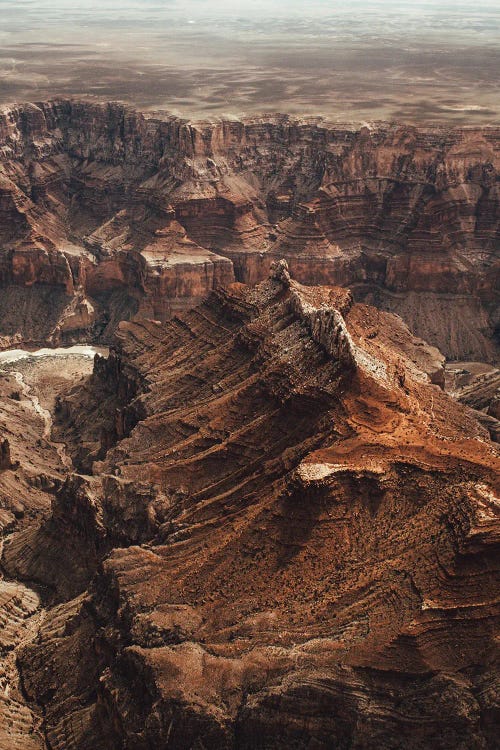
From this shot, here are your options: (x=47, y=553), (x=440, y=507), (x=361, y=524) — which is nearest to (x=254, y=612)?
(x=361, y=524)

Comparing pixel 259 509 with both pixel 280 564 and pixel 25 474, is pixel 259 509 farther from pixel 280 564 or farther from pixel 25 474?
pixel 25 474

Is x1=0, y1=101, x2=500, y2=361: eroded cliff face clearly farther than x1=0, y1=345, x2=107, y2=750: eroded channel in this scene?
Yes

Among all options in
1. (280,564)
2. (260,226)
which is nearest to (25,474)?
(280,564)

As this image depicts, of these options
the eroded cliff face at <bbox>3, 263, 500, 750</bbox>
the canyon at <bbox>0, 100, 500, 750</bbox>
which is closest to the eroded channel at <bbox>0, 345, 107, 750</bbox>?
the canyon at <bbox>0, 100, 500, 750</bbox>

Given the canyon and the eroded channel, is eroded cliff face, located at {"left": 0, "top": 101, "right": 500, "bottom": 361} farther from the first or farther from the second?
the eroded channel

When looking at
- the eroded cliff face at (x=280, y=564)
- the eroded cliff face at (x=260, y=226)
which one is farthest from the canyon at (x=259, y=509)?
the eroded cliff face at (x=260, y=226)

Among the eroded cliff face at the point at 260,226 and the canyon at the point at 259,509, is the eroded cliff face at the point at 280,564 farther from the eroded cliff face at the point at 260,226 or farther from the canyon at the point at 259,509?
the eroded cliff face at the point at 260,226
